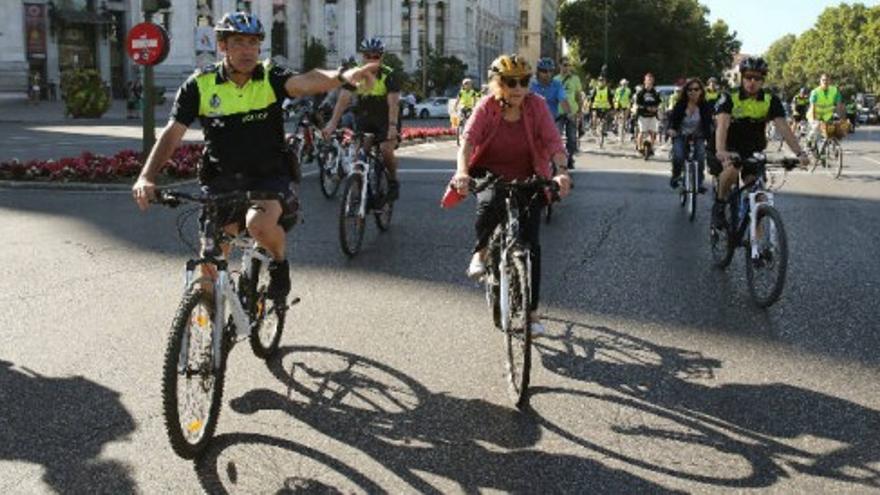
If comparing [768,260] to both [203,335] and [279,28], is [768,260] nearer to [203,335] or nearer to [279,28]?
[203,335]

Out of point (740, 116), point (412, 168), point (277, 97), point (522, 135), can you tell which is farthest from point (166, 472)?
point (412, 168)

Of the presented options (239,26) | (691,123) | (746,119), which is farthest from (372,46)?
(691,123)

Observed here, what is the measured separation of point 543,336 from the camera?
6.30 m

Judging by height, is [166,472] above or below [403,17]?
below

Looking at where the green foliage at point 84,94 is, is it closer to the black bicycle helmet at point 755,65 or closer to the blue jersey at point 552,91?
the blue jersey at point 552,91

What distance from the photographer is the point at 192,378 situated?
419 cm

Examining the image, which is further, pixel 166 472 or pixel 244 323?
pixel 244 323

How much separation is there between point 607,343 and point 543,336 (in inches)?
15.9

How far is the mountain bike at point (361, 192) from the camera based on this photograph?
9164 mm

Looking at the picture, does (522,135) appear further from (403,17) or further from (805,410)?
(403,17)

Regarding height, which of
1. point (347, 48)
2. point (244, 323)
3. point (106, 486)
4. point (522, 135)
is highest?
point (347, 48)

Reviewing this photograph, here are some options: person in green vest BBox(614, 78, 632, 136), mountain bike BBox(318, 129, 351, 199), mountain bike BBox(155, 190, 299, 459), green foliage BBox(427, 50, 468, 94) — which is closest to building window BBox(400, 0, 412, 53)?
green foliage BBox(427, 50, 468, 94)

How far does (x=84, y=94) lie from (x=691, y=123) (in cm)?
3410

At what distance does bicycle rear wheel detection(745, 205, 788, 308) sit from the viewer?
22.7ft
